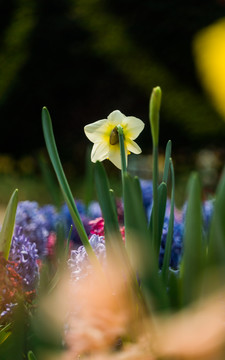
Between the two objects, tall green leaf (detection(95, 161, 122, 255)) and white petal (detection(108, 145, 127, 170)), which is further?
white petal (detection(108, 145, 127, 170))

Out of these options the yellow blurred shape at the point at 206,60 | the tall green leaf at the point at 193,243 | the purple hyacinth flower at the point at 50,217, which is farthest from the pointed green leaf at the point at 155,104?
the yellow blurred shape at the point at 206,60

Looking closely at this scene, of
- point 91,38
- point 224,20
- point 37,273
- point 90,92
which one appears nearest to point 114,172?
point 90,92

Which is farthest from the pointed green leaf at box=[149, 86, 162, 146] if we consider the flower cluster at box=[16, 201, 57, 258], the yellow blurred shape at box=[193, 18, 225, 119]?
the yellow blurred shape at box=[193, 18, 225, 119]

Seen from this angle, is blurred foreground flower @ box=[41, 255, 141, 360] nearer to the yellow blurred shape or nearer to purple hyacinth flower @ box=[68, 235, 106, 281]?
purple hyacinth flower @ box=[68, 235, 106, 281]

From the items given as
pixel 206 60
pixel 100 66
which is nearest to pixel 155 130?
pixel 100 66

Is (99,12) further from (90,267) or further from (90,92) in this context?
(90,267)

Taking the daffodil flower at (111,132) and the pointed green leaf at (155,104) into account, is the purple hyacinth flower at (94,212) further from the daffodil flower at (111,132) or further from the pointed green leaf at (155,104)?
the pointed green leaf at (155,104)
